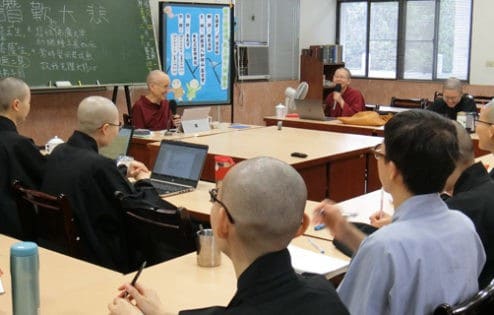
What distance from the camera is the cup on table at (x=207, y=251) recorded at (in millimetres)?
2371

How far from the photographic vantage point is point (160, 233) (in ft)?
9.48

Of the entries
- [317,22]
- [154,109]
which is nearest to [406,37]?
[317,22]

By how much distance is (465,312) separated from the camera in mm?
1658

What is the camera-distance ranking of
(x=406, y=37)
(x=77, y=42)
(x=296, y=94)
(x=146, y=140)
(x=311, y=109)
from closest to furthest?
1. (x=146, y=140)
2. (x=77, y=42)
3. (x=311, y=109)
4. (x=296, y=94)
5. (x=406, y=37)

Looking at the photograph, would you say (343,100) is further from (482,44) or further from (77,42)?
(77,42)

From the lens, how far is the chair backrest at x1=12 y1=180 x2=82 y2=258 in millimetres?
2854

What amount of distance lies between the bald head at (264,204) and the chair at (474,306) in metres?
0.50

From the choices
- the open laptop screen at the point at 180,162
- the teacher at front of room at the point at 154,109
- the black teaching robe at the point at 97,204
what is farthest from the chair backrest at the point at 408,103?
the black teaching robe at the point at 97,204

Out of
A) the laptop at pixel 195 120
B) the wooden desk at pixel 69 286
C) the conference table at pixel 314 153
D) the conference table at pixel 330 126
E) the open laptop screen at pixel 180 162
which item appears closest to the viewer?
the wooden desk at pixel 69 286

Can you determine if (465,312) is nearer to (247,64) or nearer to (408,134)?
(408,134)

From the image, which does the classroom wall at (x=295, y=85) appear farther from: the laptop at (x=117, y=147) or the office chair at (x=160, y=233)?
the office chair at (x=160, y=233)

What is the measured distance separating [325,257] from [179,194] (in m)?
1.39

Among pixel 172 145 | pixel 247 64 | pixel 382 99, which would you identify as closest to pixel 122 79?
pixel 247 64

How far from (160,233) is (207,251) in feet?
1.80
